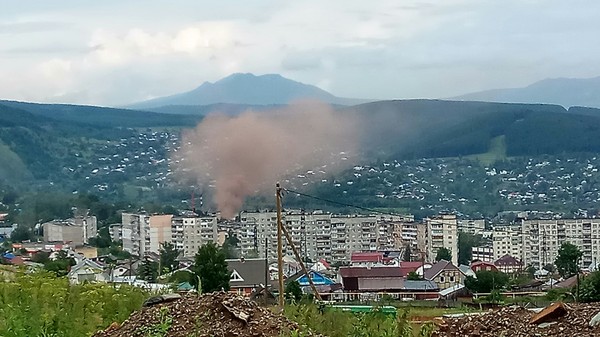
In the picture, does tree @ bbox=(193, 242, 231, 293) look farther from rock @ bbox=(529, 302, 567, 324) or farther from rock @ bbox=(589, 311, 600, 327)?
rock @ bbox=(589, 311, 600, 327)

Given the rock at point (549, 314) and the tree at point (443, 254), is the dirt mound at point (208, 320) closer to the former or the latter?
the rock at point (549, 314)

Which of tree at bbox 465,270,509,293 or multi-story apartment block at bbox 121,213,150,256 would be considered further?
multi-story apartment block at bbox 121,213,150,256

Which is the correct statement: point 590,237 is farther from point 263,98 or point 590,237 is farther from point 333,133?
point 263,98

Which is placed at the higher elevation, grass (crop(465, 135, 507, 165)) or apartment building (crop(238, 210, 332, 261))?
grass (crop(465, 135, 507, 165))

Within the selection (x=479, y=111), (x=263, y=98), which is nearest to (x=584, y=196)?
(x=479, y=111)

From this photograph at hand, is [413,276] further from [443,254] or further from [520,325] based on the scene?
[520,325]

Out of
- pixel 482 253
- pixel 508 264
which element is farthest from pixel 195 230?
pixel 482 253

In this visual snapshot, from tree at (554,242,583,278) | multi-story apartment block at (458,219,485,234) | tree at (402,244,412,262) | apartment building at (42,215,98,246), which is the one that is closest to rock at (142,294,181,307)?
tree at (554,242,583,278)
